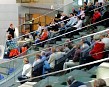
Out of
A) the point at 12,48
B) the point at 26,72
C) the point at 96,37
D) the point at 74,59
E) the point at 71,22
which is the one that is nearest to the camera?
the point at 96,37

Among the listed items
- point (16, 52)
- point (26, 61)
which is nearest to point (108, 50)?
point (26, 61)

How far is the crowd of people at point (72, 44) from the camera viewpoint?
8.36 m

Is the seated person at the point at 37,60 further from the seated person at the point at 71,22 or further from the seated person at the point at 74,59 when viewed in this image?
the seated person at the point at 71,22

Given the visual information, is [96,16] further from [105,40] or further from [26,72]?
[105,40]

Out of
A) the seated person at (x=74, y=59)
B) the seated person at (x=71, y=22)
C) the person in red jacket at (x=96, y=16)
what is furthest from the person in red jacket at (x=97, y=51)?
the seated person at (x=71, y=22)

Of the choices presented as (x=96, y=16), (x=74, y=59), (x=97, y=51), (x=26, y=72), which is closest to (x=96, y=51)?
(x=97, y=51)

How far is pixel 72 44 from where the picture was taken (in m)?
9.45

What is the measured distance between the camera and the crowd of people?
8.36 m

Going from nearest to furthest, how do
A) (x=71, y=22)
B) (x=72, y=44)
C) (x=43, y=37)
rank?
1. (x=72, y=44)
2. (x=43, y=37)
3. (x=71, y=22)

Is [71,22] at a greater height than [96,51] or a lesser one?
greater

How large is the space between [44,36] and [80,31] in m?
2.15

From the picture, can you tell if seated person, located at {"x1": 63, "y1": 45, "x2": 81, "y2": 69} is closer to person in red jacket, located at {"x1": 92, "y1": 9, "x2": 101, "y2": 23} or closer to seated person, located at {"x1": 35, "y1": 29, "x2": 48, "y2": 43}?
person in red jacket, located at {"x1": 92, "y1": 9, "x2": 101, "y2": 23}

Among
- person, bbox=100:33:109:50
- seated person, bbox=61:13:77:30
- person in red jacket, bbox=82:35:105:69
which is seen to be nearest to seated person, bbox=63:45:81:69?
person in red jacket, bbox=82:35:105:69

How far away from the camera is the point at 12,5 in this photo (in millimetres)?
→ 23266
